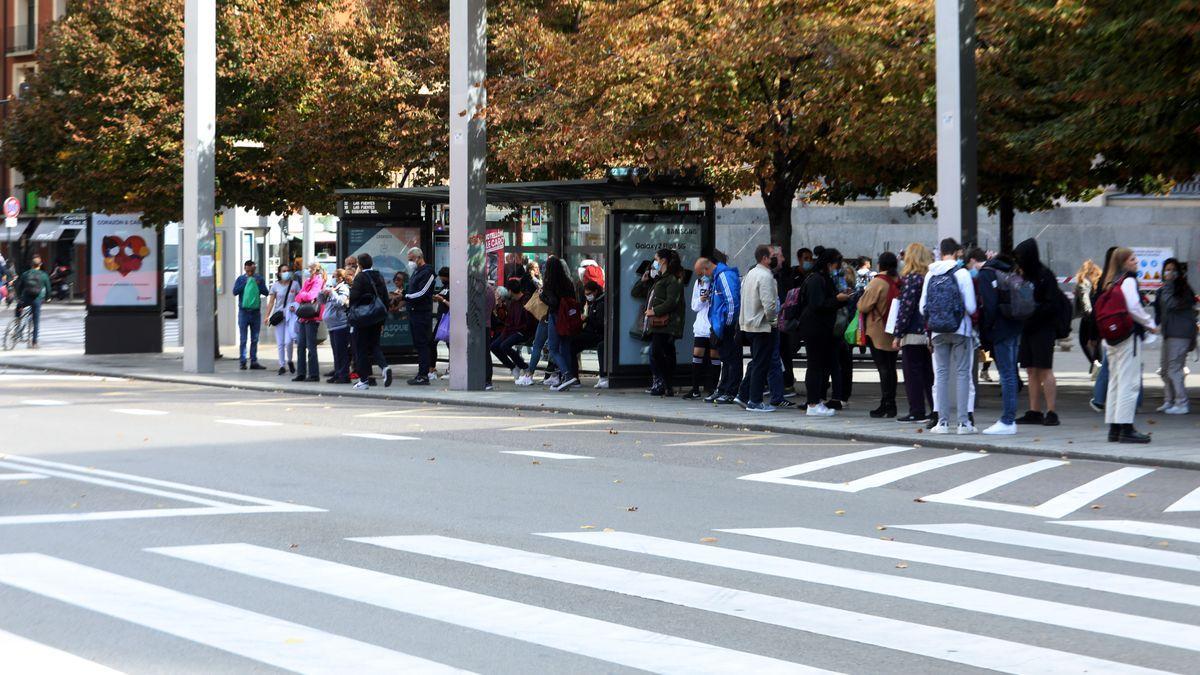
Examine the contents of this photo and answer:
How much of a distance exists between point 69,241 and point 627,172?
57673 mm

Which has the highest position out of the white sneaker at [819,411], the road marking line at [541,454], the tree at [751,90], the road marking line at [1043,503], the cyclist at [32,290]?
the tree at [751,90]

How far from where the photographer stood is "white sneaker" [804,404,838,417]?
17.2 metres

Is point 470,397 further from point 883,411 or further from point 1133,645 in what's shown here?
point 1133,645

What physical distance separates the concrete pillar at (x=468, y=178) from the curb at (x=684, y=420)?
1.30m

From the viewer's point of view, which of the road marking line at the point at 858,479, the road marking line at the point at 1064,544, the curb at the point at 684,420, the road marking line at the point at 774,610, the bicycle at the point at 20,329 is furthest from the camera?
the bicycle at the point at 20,329

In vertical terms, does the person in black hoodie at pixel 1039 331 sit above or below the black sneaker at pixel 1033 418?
above

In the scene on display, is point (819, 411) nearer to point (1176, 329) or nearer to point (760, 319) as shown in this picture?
point (760, 319)

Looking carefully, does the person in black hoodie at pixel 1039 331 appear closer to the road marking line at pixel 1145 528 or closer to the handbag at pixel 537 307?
the road marking line at pixel 1145 528

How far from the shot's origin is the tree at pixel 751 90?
18594mm

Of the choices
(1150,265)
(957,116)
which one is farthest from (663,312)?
(1150,265)

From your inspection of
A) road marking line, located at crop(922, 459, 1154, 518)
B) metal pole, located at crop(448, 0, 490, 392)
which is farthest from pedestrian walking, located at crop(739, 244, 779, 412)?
road marking line, located at crop(922, 459, 1154, 518)

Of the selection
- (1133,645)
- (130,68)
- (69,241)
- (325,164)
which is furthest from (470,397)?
(69,241)

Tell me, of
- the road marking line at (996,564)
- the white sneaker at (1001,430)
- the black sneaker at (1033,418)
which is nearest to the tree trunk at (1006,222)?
the black sneaker at (1033,418)

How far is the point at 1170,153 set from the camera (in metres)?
17.0
